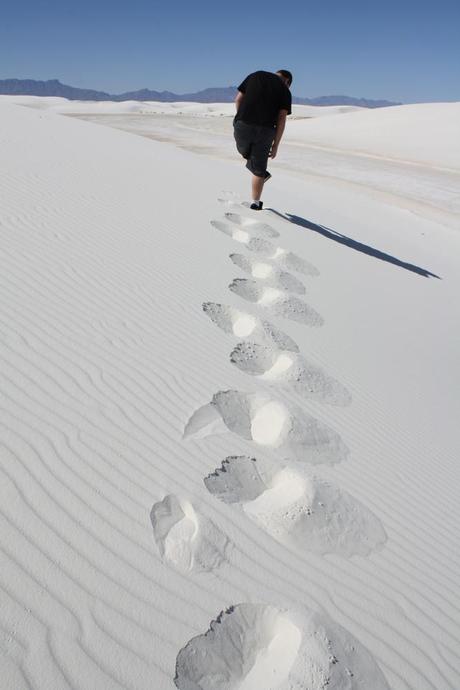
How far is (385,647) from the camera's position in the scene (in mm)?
1994

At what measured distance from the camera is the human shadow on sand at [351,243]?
25.6 feet

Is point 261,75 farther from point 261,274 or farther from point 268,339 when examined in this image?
point 268,339

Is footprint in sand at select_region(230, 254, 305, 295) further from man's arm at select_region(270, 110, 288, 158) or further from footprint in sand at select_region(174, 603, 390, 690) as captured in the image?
footprint in sand at select_region(174, 603, 390, 690)

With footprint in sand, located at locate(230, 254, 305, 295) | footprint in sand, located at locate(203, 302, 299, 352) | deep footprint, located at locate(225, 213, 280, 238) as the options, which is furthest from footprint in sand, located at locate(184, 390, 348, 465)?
deep footprint, located at locate(225, 213, 280, 238)

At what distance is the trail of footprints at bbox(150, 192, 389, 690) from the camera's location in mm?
1772

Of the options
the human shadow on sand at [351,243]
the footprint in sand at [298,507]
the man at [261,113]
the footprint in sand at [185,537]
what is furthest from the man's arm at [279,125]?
the footprint in sand at [185,537]

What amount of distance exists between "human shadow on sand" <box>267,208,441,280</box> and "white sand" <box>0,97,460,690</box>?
1.67 meters

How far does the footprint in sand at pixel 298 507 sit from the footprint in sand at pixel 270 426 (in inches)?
9.0

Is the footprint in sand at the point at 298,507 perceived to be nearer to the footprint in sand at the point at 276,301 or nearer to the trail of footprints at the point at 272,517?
the trail of footprints at the point at 272,517

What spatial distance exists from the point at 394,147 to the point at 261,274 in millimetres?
22825

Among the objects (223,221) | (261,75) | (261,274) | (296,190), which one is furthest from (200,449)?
(296,190)

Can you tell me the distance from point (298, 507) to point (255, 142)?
5.50m

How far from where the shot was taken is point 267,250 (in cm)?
635

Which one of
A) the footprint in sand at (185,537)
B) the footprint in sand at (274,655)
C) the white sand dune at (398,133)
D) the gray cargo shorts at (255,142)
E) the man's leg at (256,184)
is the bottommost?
the white sand dune at (398,133)
